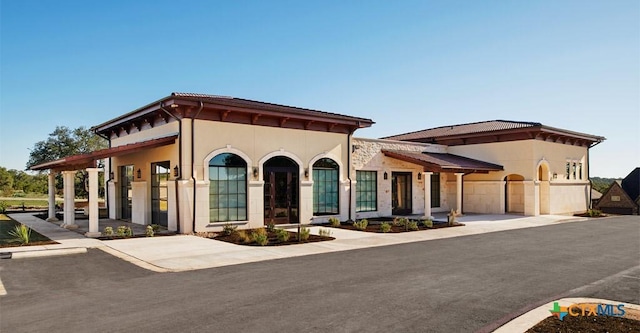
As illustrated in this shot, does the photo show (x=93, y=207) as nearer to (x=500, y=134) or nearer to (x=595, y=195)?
(x=500, y=134)

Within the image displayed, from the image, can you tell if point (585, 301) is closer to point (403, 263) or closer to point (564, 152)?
point (403, 263)

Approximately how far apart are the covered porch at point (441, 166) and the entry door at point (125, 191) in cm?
1202

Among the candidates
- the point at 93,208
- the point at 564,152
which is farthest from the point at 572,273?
the point at 564,152

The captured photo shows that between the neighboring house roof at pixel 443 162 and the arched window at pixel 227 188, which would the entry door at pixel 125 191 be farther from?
the neighboring house roof at pixel 443 162

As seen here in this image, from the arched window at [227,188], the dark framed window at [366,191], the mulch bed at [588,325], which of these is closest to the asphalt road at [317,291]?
the mulch bed at [588,325]

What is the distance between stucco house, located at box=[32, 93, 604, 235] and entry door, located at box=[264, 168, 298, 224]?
1.6 inches

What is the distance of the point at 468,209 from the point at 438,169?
688 centimetres

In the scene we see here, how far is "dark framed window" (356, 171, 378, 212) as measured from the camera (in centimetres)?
2120

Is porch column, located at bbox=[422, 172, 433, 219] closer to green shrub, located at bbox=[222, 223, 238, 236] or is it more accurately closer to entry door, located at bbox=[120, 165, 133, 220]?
green shrub, located at bbox=[222, 223, 238, 236]

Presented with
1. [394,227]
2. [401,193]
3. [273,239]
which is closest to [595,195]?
[401,193]

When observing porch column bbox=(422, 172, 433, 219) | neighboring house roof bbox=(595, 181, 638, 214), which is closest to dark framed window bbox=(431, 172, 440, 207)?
porch column bbox=(422, 172, 433, 219)

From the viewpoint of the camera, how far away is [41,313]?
20.2 ft

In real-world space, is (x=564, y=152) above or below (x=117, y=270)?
above

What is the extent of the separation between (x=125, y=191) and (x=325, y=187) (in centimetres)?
902
